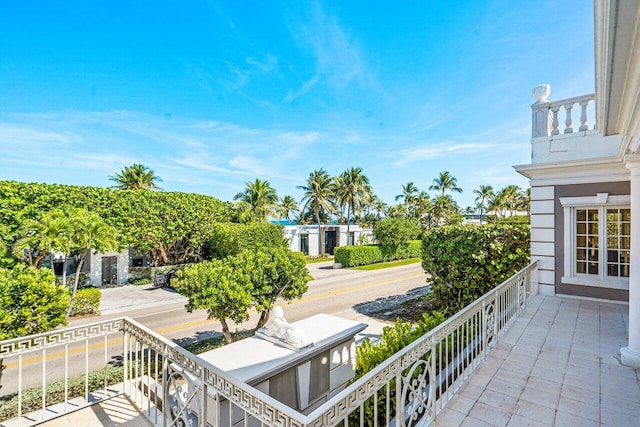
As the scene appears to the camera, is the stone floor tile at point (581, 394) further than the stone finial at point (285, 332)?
No

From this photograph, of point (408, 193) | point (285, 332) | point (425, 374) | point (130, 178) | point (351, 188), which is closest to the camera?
point (425, 374)

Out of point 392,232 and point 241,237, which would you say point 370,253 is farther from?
point 241,237

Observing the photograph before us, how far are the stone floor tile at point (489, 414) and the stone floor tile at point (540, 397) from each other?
1.60 feet

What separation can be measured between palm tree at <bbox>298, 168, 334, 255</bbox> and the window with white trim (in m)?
26.0

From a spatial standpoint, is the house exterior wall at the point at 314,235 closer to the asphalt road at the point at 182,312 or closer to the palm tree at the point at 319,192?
the palm tree at the point at 319,192

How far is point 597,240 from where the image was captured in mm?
7273

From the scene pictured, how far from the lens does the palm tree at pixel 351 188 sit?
109 feet

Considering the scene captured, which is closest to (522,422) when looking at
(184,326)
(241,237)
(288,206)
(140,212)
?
(184,326)

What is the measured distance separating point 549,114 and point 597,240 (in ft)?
11.5

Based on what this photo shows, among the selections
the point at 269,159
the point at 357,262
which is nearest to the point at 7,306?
the point at 357,262

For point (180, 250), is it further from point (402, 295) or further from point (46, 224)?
point (402, 295)

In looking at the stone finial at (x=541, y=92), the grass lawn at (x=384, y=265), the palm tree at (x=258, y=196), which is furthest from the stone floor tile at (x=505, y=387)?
the palm tree at (x=258, y=196)

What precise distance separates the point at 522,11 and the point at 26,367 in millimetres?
14005

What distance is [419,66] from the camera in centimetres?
1010
